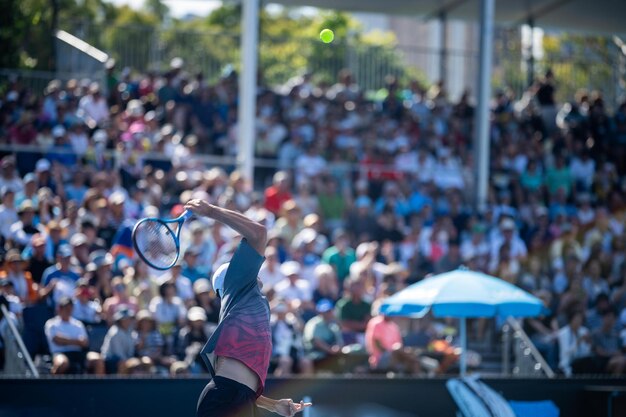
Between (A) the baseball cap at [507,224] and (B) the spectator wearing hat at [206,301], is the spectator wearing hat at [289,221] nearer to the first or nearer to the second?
(B) the spectator wearing hat at [206,301]

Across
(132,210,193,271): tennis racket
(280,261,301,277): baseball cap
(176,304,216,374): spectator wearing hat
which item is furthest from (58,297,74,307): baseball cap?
(132,210,193,271): tennis racket

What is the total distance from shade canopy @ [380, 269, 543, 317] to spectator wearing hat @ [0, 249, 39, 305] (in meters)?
4.44

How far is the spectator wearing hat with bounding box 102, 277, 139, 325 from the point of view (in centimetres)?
1316

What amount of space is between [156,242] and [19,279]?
610 cm

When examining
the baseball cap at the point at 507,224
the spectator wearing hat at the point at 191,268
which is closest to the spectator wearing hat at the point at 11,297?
the spectator wearing hat at the point at 191,268

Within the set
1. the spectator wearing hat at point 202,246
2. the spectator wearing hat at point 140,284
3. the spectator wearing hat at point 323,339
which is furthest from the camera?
the spectator wearing hat at point 202,246

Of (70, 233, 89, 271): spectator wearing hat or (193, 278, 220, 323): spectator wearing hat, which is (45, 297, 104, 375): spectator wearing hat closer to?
(70, 233, 89, 271): spectator wearing hat

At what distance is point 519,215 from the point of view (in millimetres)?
20453

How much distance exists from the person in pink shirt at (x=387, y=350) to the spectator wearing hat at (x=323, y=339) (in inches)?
17.6

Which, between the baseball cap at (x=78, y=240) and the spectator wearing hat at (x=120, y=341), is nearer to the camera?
the spectator wearing hat at (x=120, y=341)

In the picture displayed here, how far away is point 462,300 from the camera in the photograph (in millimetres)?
13367

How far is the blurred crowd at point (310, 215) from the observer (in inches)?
528

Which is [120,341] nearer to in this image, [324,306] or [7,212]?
[324,306]

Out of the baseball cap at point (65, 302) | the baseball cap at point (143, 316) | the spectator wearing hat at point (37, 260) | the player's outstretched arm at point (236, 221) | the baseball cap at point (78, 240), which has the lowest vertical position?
the baseball cap at point (143, 316)
